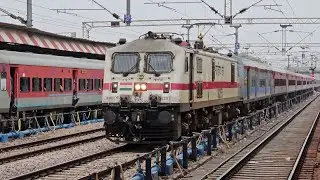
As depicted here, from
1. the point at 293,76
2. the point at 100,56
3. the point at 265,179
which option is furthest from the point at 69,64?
the point at 293,76

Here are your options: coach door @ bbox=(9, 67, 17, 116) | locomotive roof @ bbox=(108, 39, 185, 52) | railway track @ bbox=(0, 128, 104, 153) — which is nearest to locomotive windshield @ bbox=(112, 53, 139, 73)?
locomotive roof @ bbox=(108, 39, 185, 52)

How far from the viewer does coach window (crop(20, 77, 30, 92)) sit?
22.8m

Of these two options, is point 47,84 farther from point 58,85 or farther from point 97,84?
point 97,84

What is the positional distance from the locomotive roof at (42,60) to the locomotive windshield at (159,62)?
7.43 metres

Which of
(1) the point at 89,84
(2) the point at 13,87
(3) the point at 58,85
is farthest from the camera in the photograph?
(1) the point at 89,84

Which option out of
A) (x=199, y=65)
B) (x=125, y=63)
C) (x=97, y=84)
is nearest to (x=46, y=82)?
(x=97, y=84)

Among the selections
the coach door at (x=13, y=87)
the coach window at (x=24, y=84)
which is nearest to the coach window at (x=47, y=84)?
the coach window at (x=24, y=84)

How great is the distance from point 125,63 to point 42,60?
9.05 m

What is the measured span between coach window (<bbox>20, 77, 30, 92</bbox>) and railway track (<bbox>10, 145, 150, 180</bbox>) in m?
7.51

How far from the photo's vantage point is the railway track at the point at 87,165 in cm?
1263

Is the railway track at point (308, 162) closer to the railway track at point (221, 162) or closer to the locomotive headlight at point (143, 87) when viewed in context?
the railway track at point (221, 162)

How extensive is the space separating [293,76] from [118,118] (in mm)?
46761

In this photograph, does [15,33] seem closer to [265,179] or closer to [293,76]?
[265,179]

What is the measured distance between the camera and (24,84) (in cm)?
2306
